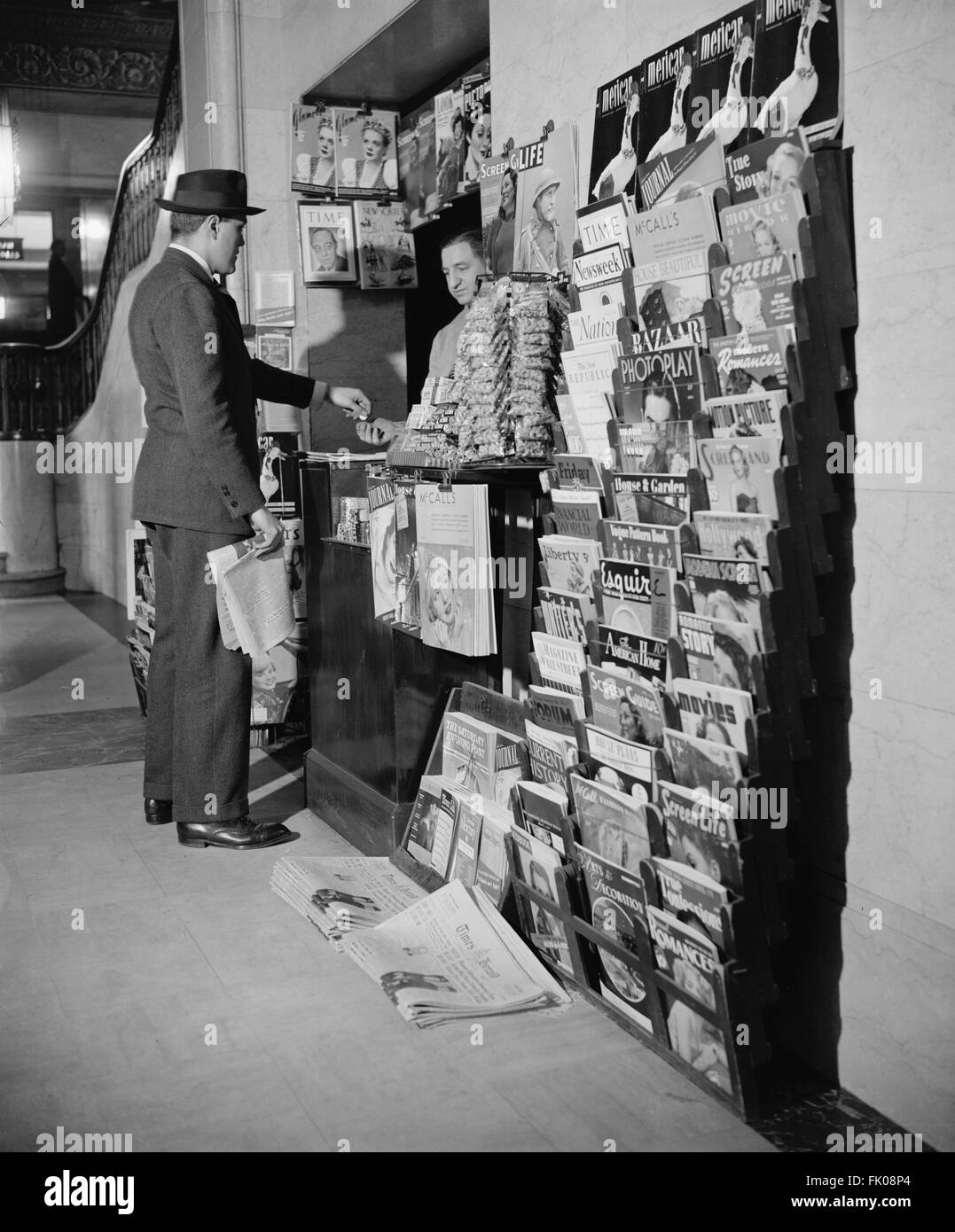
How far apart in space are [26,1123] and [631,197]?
2.09m

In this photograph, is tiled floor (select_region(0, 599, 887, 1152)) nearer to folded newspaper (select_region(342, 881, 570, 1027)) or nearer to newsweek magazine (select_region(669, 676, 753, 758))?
folded newspaper (select_region(342, 881, 570, 1027))

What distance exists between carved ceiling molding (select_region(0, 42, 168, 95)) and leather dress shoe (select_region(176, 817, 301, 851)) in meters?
9.95

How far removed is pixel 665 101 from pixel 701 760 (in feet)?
4.56

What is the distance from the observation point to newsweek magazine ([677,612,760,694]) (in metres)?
2.11

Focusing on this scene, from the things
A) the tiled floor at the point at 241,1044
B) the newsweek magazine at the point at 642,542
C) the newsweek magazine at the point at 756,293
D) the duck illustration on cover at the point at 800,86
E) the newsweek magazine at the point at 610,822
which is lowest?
the tiled floor at the point at 241,1044

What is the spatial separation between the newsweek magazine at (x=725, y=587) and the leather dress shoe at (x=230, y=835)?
1931 mm

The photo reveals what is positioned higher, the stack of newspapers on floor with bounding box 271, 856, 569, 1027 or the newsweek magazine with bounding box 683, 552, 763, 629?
the newsweek magazine with bounding box 683, 552, 763, 629

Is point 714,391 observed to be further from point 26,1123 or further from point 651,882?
Result: point 26,1123

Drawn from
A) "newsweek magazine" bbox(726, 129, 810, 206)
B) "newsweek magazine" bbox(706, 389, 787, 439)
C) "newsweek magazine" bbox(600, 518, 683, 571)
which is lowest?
"newsweek magazine" bbox(600, 518, 683, 571)

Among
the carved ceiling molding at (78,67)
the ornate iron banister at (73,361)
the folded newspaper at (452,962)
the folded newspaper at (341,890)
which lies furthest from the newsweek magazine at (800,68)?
the carved ceiling molding at (78,67)

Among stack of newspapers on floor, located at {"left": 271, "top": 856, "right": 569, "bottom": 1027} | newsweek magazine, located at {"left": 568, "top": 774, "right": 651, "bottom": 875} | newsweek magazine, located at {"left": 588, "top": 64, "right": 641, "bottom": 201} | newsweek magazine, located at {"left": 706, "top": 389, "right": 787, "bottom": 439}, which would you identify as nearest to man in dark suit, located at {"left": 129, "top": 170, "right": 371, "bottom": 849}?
stack of newspapers on floor, located at {"left": 271, "top": 856, "right": 569, "bottom": 1027}

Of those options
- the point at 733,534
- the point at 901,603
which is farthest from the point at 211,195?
the point at 901,603

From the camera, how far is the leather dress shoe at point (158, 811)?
3973mm

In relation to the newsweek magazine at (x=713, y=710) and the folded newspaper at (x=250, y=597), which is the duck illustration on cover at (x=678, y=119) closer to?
the newsweek magazine at (x=713, y=710)
